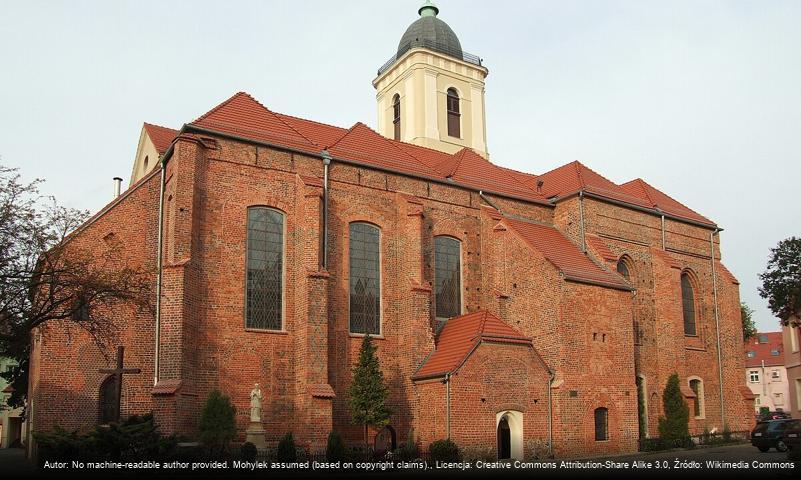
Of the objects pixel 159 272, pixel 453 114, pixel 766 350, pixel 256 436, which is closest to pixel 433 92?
pixel 453 114

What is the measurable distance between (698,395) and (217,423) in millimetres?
19721

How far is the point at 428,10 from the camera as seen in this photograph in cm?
3841

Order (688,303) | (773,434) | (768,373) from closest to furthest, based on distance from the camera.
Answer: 1. (773,434)
2. (688,303)
3. (768,373)

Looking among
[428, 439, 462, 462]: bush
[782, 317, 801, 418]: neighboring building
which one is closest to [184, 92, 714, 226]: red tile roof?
[428, 439, 462, 462]: bush

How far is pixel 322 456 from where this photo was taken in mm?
19125

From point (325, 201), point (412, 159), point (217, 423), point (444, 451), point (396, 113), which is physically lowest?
point (444, 451)

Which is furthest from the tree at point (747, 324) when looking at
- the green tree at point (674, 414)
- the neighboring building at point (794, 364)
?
the green tree at point (674, 414)

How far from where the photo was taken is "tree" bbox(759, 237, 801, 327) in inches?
1228

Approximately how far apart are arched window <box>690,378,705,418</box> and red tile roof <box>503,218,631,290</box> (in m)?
7.04

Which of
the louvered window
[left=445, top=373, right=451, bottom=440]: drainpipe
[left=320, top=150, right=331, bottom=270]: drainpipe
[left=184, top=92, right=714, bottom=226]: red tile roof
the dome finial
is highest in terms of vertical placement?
the dome finial

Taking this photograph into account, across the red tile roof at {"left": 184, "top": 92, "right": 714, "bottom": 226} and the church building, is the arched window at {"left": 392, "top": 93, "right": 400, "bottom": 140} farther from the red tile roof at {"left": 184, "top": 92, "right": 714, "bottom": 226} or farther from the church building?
the church building

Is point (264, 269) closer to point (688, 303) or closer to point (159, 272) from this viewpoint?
point (159, 272)

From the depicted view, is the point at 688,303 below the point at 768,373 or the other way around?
the other way around

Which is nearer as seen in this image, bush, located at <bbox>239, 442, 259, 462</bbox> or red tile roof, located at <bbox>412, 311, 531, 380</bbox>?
bush, located at <bbox>239, 442, 259, 462</bbox>
